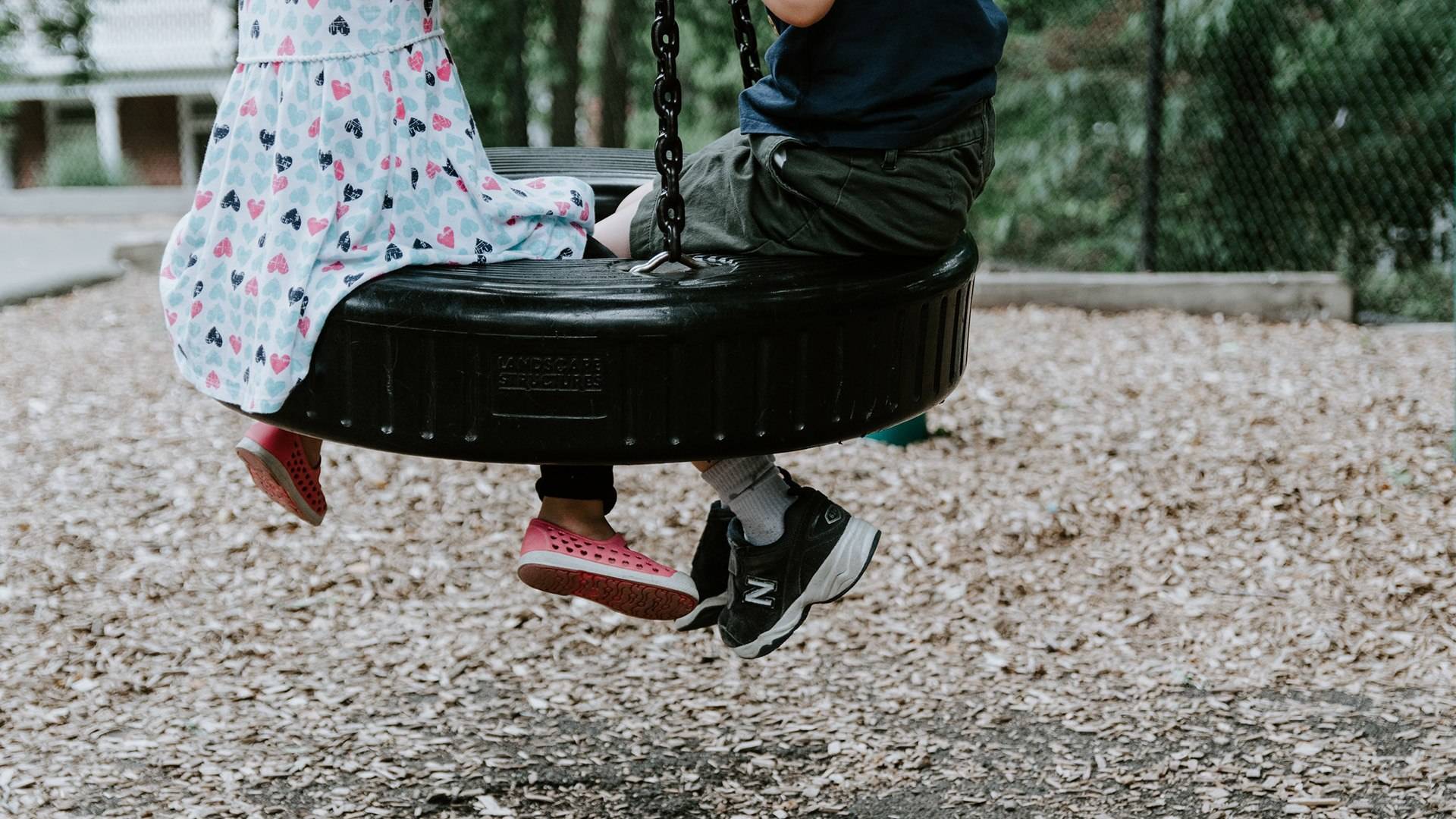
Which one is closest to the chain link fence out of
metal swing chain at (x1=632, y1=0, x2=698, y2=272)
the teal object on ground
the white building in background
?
the teal object on ground

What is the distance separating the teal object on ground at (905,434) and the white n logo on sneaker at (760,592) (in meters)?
1.92

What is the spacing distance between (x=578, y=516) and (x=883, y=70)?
70 cm

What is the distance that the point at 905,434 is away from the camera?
13.1 feet

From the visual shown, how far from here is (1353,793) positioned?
2.43m

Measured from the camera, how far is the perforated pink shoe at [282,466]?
6.63ft

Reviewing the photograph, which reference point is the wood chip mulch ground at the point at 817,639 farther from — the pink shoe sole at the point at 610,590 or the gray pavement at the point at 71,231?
the gray pavement at the point at 71,231

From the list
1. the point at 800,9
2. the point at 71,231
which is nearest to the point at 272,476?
the point at 800,9

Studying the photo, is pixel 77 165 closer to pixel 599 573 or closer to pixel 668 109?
pixel 599 573

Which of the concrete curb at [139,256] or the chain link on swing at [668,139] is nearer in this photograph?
the chain link on swing at [668,139]

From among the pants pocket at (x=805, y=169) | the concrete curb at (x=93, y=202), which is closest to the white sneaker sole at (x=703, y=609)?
the pants pocket at (x=805, y=169)

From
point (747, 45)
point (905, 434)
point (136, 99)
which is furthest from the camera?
point (136, 99)

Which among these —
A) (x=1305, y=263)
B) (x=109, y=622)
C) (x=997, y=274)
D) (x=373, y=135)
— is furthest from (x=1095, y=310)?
(x=373, y=135)

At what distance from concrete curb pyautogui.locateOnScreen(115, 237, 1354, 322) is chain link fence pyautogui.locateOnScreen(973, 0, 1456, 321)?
0.72 feet

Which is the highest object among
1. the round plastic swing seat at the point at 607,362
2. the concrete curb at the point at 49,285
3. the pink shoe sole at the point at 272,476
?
the round plastic swing seat at the point at 607,362
